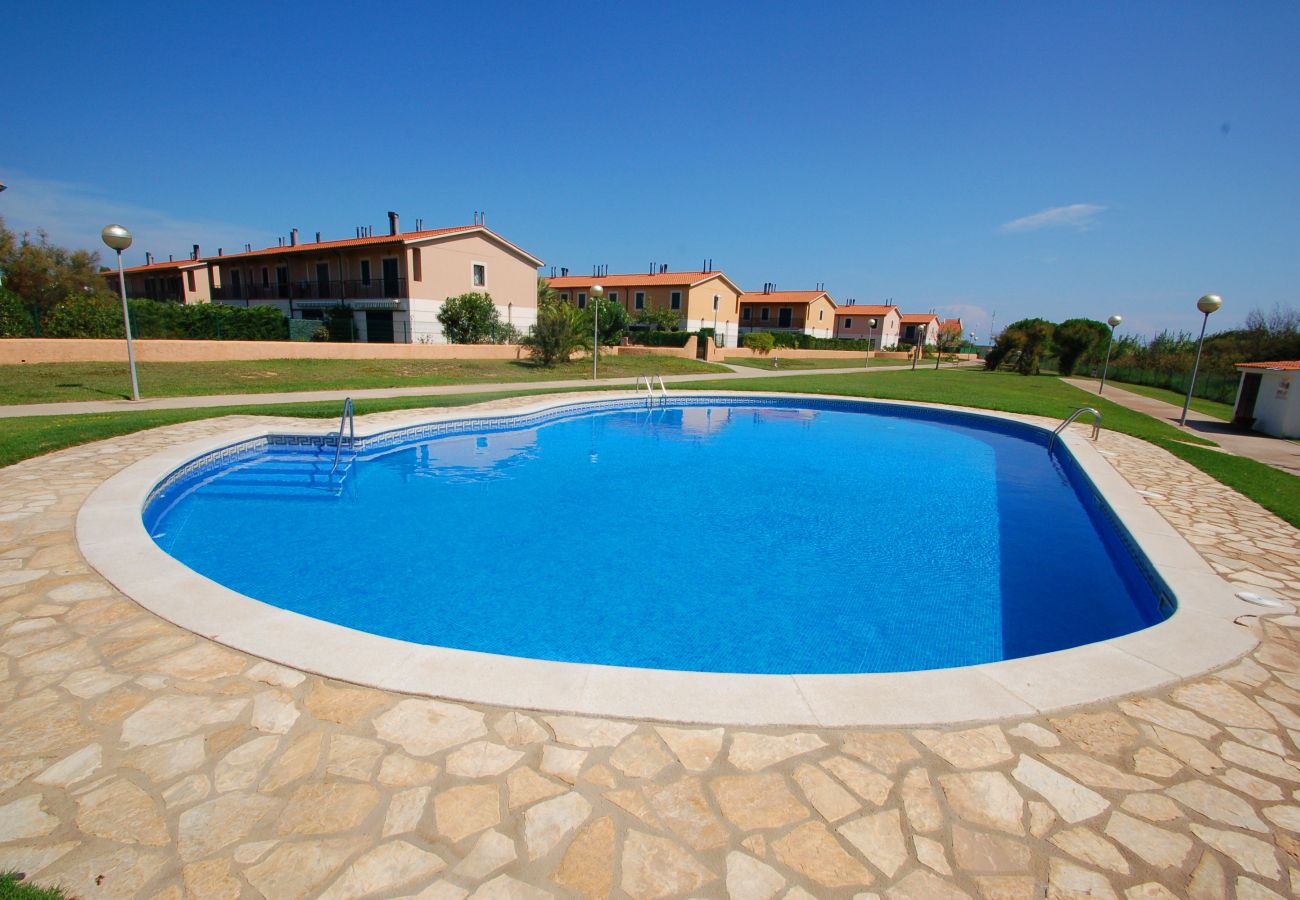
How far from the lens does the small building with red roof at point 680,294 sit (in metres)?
42.2

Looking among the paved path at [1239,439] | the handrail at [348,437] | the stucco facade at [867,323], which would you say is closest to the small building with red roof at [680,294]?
the stucco facade at [867,323]

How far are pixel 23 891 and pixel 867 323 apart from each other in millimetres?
67024

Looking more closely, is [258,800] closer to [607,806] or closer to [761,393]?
[607,806]

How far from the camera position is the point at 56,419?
30.2 feet

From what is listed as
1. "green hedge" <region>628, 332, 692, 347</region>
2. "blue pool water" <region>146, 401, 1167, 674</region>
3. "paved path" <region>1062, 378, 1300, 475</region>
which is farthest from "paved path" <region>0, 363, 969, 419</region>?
"green hedge" <region>628, 332, 692, 347</region>

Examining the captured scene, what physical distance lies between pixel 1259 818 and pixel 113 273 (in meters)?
53.8

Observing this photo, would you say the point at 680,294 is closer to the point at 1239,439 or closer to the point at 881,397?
the point at 881,397

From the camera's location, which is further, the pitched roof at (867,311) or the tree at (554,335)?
the pitched roof at (867,311)

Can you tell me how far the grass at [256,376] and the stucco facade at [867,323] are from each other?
4457 cm

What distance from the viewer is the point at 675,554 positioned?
6.08 m

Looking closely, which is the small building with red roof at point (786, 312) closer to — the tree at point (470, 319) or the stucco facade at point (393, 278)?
the stucco facade at point (393, 278)

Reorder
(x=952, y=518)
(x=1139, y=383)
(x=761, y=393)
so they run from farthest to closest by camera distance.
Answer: (x=1139, y=383)
(x=761, y=393)
(x=952, y=518)

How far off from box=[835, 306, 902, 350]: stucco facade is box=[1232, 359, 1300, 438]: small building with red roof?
47623mm

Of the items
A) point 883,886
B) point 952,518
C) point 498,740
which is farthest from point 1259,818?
point 952,518
